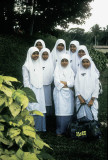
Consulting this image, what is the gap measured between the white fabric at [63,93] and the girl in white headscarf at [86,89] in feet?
0.48

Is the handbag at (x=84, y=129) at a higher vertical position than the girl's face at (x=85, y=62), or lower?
lower

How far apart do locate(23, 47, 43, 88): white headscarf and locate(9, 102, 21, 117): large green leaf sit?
3.65 metres

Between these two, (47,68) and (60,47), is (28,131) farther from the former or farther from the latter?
(60,47)

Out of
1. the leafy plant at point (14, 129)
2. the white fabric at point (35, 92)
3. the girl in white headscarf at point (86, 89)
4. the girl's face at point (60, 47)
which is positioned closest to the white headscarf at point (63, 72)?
the girl in white headscarf at point (86, 89)

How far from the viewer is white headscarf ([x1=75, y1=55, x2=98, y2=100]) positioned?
18.0ft

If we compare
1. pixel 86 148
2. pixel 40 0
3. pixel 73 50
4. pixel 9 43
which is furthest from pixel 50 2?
pixel 86 148

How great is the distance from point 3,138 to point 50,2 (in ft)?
53.8

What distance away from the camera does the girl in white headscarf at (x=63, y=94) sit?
5.53m

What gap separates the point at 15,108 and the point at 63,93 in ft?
12.0

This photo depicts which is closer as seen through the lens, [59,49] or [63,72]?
[63,72]

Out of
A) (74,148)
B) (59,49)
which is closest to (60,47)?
(59,49)

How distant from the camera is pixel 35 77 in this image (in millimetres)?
5617

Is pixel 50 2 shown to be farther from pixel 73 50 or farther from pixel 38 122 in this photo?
pixel 38 122

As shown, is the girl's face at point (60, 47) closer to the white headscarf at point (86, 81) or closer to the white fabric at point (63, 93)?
the white fabric at point (63, 93)
